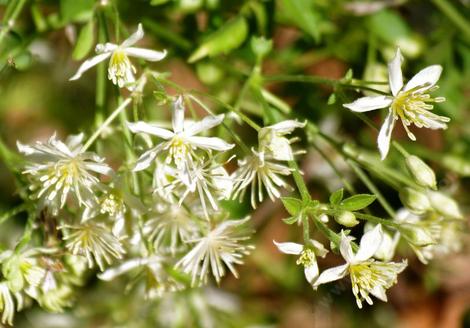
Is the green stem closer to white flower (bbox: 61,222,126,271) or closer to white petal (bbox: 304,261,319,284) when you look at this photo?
white petal (bbox: 304,261,319,284)

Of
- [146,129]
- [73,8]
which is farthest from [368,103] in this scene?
[73,8]

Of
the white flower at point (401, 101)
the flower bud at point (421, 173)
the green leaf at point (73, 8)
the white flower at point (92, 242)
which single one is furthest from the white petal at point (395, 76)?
the green leaf at point (73, 8)

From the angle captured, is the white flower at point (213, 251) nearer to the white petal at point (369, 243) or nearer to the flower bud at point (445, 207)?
the white petal at point (369, 243)

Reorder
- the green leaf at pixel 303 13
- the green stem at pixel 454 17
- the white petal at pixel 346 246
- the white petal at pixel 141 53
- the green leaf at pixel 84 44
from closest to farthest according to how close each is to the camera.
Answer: the white petal at pixel 346 246 → the white petal at pixel 141 53 → the green leaf at pixel 84 44 → the green leaf at pixel 303 13 → the green stem at pixel 454 17

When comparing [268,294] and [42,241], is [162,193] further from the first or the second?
[268,294]

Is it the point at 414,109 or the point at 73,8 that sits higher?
the point at 73,8

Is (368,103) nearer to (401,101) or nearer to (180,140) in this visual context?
(401,101)

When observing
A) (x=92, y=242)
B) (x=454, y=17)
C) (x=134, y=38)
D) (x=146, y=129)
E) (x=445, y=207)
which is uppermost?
(x=134, y=38)
